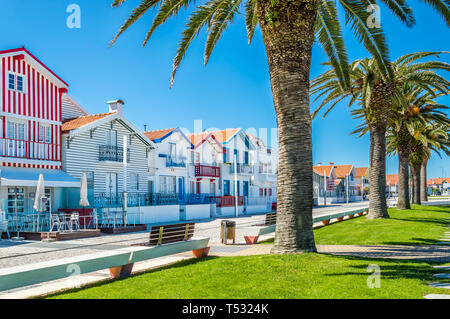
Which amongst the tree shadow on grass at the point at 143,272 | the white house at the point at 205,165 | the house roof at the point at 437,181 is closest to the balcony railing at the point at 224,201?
the white house at the point at 205,165

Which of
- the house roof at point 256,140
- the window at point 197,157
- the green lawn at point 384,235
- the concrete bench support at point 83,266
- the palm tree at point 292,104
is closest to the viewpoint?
the concrete bench support at point 83,266

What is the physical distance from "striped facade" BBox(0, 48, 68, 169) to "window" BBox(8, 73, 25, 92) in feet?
0.20

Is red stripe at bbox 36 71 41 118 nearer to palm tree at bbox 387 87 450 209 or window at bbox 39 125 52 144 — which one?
window at bbox 39 125 52 144

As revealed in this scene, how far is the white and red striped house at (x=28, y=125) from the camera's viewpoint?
23.0 m

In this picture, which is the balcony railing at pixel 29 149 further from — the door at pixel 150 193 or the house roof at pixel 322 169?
the house roof at pixel 322 169

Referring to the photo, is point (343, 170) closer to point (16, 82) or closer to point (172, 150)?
point (172, 150)

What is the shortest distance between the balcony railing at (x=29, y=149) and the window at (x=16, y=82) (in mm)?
2964

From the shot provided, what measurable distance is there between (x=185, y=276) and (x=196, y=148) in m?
32.5

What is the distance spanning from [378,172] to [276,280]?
14.6 meters

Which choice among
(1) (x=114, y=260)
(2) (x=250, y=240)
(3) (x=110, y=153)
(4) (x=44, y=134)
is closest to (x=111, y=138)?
(3) (x=110, y=153)

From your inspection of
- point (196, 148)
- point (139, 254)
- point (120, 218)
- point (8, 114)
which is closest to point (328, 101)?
point (120, 218)

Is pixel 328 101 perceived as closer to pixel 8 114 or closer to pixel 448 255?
pixel 448 255

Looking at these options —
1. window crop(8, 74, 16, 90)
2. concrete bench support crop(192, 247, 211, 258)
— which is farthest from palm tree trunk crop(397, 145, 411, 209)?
window crop(8, 74, 16, 90)

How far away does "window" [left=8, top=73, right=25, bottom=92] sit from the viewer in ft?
77.5
